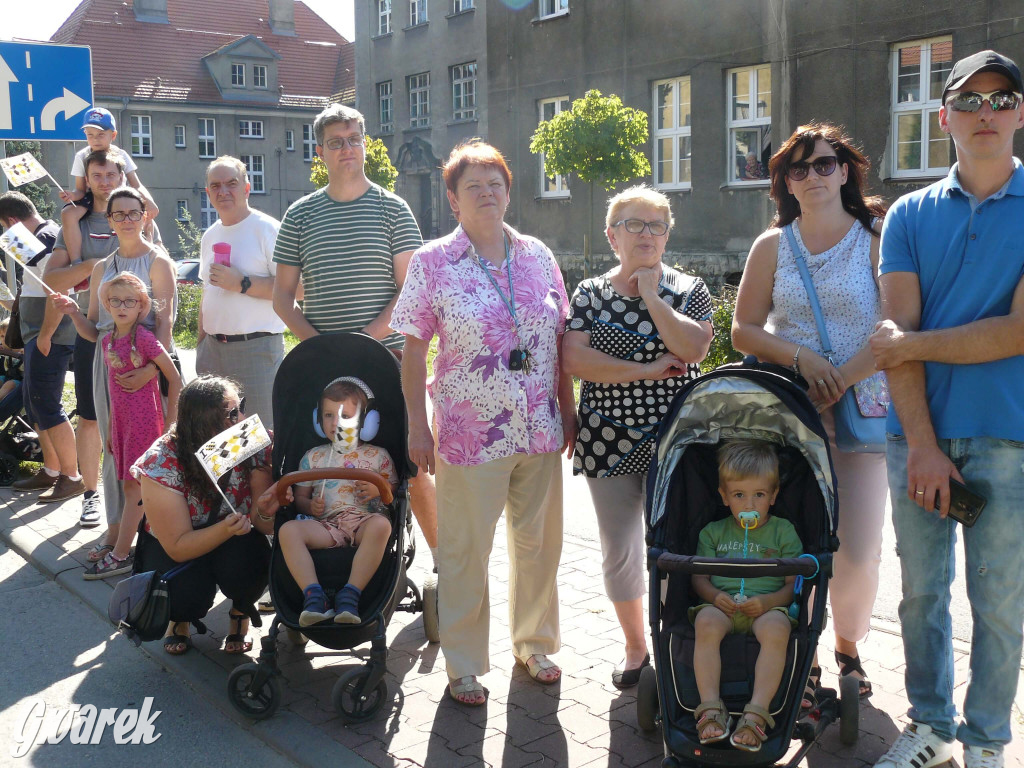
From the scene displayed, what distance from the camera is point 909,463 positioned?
139 inches

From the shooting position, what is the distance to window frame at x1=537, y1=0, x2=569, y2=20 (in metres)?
25.7

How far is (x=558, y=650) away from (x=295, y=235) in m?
2.46

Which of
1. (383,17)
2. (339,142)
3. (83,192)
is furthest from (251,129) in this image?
(339,142)

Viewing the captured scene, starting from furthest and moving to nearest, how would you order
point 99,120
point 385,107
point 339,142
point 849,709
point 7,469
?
point 385,107
point 7,469
point 99,120
point 339,142
point 849,709

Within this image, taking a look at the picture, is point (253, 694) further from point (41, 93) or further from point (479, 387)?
point (41, 93)

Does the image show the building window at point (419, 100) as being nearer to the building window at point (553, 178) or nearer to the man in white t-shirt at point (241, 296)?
the building window at point (553, 178)

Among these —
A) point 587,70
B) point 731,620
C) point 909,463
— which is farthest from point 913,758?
point 587,70

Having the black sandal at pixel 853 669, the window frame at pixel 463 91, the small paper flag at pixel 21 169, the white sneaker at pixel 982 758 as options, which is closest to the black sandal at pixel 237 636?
the black sandal at pixel 853 669

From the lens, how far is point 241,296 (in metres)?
6.11

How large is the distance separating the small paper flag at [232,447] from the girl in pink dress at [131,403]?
1.61 meters

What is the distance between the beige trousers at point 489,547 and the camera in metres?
4.40

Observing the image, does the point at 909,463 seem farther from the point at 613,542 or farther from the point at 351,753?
the point at 351,753

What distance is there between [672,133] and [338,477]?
19.9 m

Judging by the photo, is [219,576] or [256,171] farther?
[256,171]
